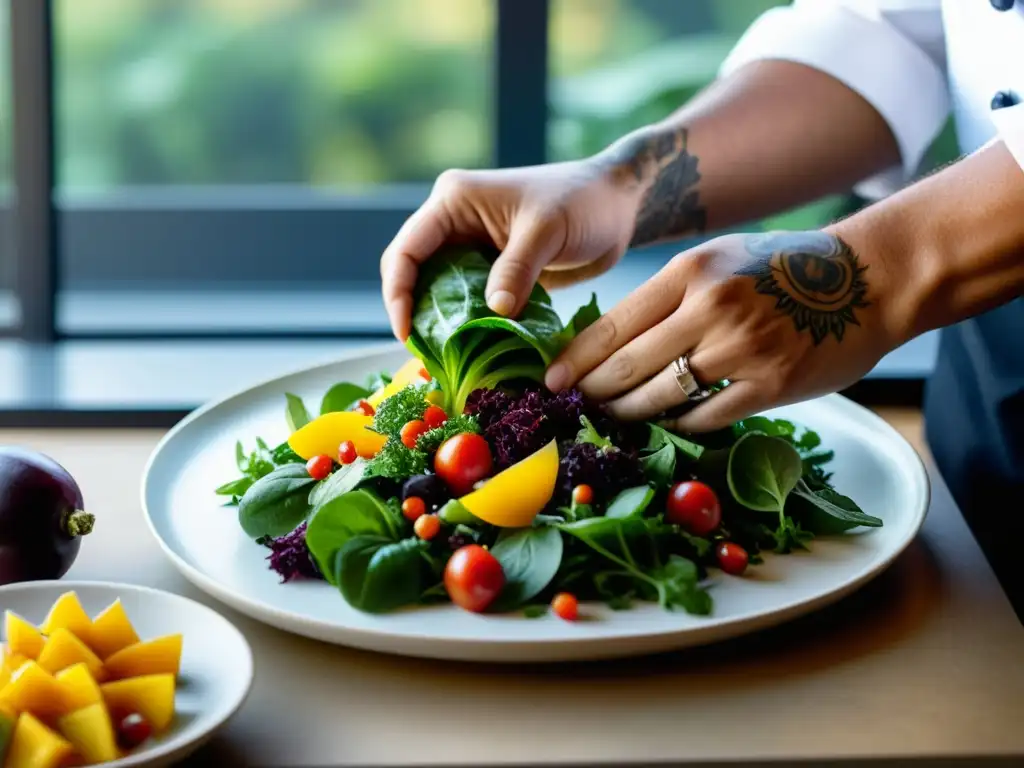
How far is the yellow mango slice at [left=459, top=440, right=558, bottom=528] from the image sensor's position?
3.56 ft

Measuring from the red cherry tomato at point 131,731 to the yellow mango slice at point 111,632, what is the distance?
2.9 inches

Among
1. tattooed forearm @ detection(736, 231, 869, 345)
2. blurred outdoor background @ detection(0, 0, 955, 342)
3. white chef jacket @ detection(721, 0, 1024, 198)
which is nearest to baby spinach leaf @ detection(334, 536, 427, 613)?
tattooed forearm @ detection(736, 231, 869, 345)

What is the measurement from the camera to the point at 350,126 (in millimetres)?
2863

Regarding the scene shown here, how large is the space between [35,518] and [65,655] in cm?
25

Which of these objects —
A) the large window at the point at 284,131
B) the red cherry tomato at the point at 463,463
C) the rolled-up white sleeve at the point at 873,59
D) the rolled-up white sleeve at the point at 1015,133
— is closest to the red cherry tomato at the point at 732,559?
the red cherry tomato at the point at 463,463

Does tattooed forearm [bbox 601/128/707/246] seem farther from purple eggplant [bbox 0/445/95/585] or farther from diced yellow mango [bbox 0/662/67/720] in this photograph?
diced yellow mango [bbox 0/662/67/720]

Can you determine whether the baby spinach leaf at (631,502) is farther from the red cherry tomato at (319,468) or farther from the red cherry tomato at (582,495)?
the red cherry tomato at (319,468)

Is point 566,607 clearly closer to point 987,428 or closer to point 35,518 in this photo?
point 35,518

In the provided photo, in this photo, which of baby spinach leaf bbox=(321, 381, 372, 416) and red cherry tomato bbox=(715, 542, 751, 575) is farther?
baby spinach leaf bbox=(321, 381, 372, 416)

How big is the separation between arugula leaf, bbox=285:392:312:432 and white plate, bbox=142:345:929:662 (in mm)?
46

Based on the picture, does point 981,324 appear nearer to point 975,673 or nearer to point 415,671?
point 975,673

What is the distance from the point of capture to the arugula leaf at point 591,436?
117cm

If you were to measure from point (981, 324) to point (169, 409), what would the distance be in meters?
1.02

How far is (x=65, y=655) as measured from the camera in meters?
0.88
